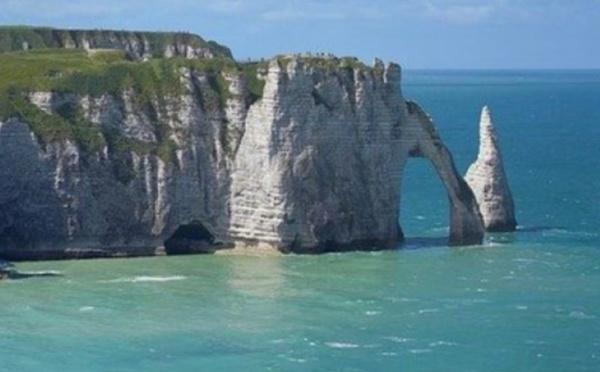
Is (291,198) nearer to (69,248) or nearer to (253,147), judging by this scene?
(253,147)

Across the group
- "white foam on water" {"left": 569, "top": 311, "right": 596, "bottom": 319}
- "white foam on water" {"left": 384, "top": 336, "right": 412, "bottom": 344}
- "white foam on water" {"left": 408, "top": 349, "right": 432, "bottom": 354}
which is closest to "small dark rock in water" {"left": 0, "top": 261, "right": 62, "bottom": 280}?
"white foam on water" {"left": 384, "top": 336, "right": 412, "bottom": 344}

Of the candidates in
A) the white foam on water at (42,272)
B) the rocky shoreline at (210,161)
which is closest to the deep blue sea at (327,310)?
the white foam on water at (42,272)

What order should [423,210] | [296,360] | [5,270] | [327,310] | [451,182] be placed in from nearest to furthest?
[296,360]
[327,310]
[5,270]
[451,182]
[423,210]

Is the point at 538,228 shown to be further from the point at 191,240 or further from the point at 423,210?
the point at 191,240

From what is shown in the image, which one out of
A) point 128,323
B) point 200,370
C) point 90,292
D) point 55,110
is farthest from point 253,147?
point 200,370

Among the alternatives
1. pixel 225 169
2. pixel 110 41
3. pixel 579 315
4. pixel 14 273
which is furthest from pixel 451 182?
pixel 110 41
